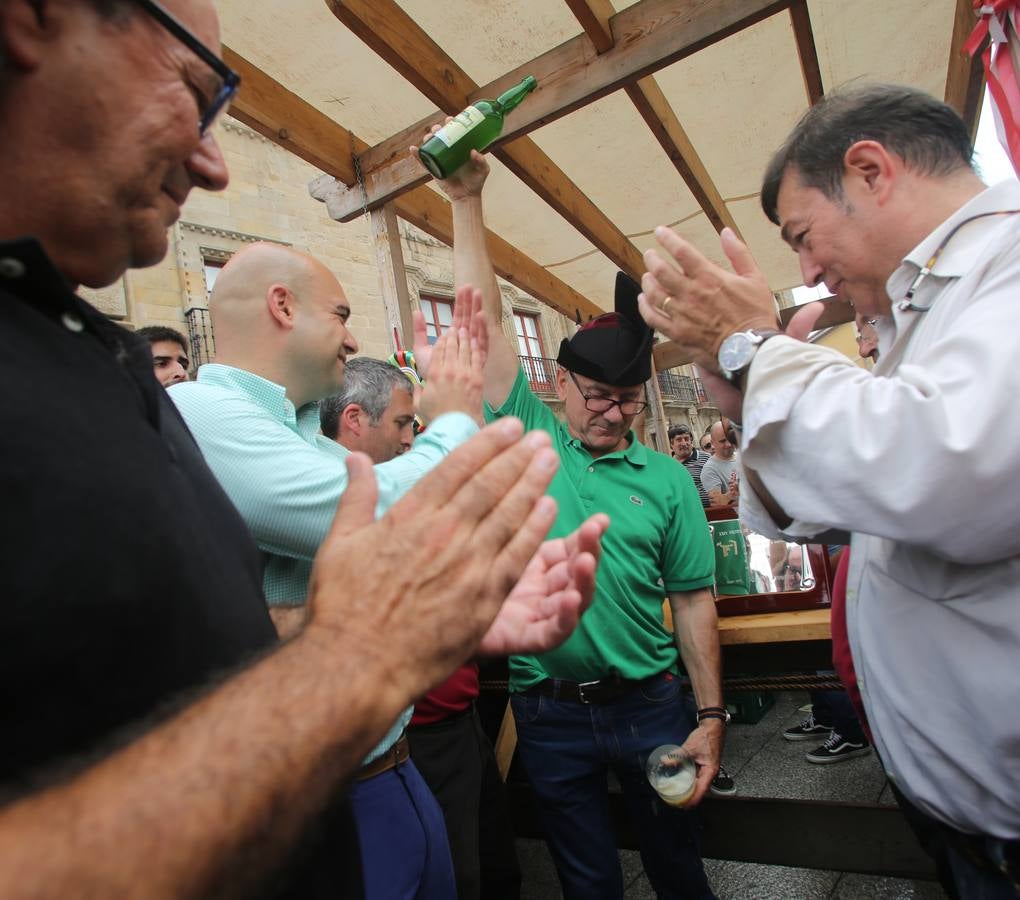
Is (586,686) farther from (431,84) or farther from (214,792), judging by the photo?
(431,84)

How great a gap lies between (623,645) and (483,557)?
5.01 ft

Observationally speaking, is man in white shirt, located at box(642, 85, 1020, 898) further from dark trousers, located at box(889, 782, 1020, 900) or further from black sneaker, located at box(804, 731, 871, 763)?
black sneaker, located at box(804, 731, 871, 763)

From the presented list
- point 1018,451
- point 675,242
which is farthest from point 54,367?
point 1018,451

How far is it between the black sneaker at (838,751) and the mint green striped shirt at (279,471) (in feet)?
11.2

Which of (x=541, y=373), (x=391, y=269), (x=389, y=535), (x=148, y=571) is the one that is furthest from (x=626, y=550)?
(x=541, y=373)

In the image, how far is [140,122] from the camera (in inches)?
30.8

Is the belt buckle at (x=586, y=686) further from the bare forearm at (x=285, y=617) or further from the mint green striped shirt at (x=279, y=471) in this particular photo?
the bare forearm at (x=285, y=617)

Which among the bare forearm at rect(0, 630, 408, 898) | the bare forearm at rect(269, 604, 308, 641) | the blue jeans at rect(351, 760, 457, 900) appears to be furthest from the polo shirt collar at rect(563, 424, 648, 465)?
the bare forearm at rect(0, 630, 408, 898)

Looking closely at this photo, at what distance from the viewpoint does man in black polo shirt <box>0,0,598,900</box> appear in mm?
448

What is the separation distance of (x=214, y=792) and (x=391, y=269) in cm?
313

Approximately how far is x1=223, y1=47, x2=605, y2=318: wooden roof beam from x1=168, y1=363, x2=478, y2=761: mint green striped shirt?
1.87 meters

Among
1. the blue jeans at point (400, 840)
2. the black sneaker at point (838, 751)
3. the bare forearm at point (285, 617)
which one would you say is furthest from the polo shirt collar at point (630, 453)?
the black sneaker at point (838, 751)

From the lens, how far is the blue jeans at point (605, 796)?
2.01 meters

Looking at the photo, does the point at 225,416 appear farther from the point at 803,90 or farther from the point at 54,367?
the point at 803,90
